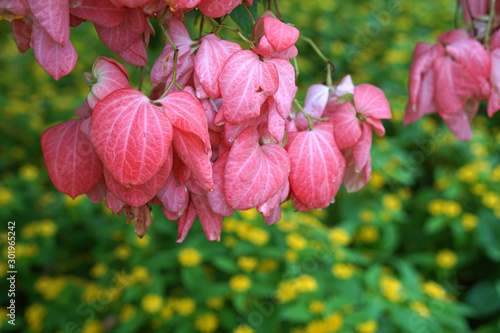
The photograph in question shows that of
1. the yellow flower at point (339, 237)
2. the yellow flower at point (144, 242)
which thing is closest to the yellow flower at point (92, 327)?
the yellow flower at point (144, 242)

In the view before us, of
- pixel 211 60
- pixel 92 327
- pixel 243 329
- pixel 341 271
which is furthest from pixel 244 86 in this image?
pixel 92 327

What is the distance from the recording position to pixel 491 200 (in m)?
1.48

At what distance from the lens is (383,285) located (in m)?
1.24

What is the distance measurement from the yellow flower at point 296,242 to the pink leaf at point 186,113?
0.96m

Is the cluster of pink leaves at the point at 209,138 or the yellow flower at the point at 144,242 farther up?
the cluster of pink leaves at the point at 209,138

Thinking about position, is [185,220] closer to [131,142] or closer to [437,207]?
[131,142]

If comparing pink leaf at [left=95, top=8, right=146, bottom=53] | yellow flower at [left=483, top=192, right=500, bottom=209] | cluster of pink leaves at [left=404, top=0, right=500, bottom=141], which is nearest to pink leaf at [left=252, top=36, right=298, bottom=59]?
pink leaf at [left=95, top=8, right=146, bottom=53]

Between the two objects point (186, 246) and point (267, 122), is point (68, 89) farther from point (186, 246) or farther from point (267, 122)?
point (267, 122)

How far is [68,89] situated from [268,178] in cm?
247

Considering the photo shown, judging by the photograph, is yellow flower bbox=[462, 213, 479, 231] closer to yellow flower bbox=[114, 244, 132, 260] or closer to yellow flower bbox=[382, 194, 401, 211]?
yellow flower bbox=[382, 194, 401, 211]

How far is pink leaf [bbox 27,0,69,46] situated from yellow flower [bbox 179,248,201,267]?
3.03 ft

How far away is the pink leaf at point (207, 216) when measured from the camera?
0.40 metres

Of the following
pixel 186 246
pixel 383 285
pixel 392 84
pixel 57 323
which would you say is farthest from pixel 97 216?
pixel 392 84

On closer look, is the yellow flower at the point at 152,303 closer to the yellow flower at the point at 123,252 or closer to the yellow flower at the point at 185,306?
the yellow flower at the point at 185,306
